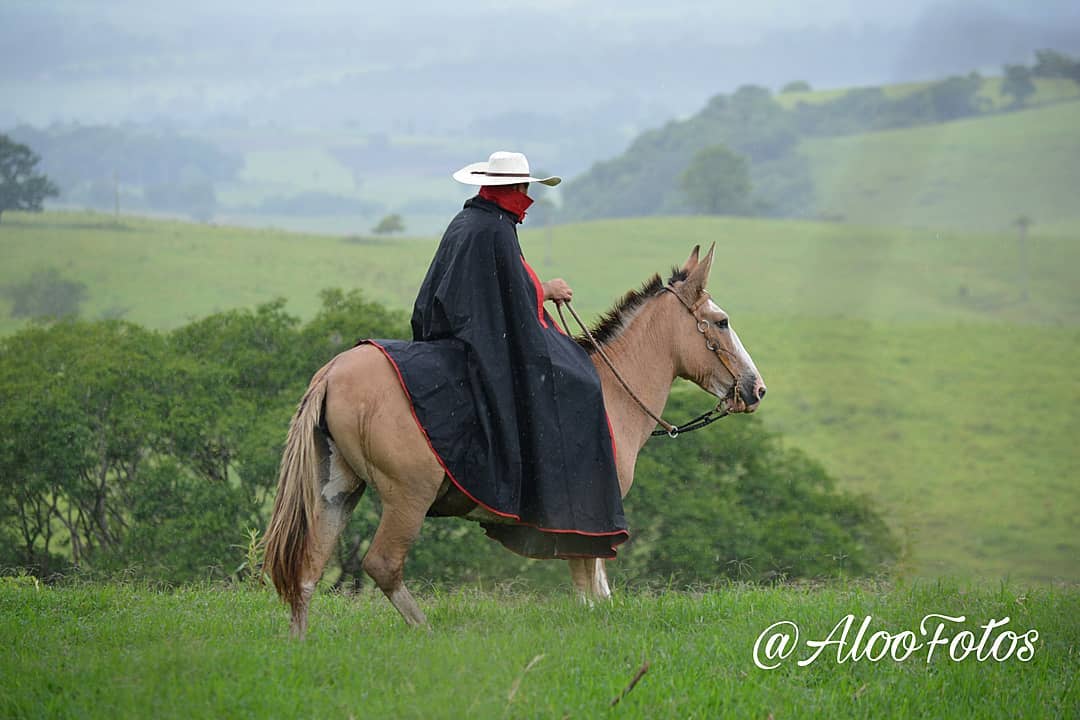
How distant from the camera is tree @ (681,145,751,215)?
96562 mm

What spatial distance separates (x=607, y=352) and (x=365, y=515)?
Answer: 39.1 feet

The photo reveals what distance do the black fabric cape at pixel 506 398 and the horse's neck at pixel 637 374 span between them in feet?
1.69

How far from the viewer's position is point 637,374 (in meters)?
7.38

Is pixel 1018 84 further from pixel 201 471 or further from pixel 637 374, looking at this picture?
pixel 637 374

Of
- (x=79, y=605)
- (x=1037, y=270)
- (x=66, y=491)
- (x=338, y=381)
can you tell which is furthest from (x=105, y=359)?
(x=1037, y=270)

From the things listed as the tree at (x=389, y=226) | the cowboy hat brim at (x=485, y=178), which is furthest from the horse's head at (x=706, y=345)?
the tree at (x=389, y=226)

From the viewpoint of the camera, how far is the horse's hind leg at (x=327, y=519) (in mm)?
5895

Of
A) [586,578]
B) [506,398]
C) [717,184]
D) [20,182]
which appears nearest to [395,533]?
[506,398]

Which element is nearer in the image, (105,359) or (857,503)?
(105,359)

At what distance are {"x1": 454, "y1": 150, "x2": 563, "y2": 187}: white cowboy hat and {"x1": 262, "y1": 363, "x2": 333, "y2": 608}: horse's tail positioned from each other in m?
1.67

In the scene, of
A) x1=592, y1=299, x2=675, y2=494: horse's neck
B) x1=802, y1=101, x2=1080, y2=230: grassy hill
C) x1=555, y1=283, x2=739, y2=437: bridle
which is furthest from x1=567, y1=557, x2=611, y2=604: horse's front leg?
x1=802, y1=101, x2=1080, y2=230: grassy hill

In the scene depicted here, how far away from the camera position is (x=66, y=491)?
18.8 meters

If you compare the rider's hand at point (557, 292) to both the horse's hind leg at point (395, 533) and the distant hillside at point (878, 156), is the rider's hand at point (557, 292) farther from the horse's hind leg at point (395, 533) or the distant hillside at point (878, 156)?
the distant hillside at point (878, 156)

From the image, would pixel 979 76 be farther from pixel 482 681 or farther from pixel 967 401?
pixel 482 681
